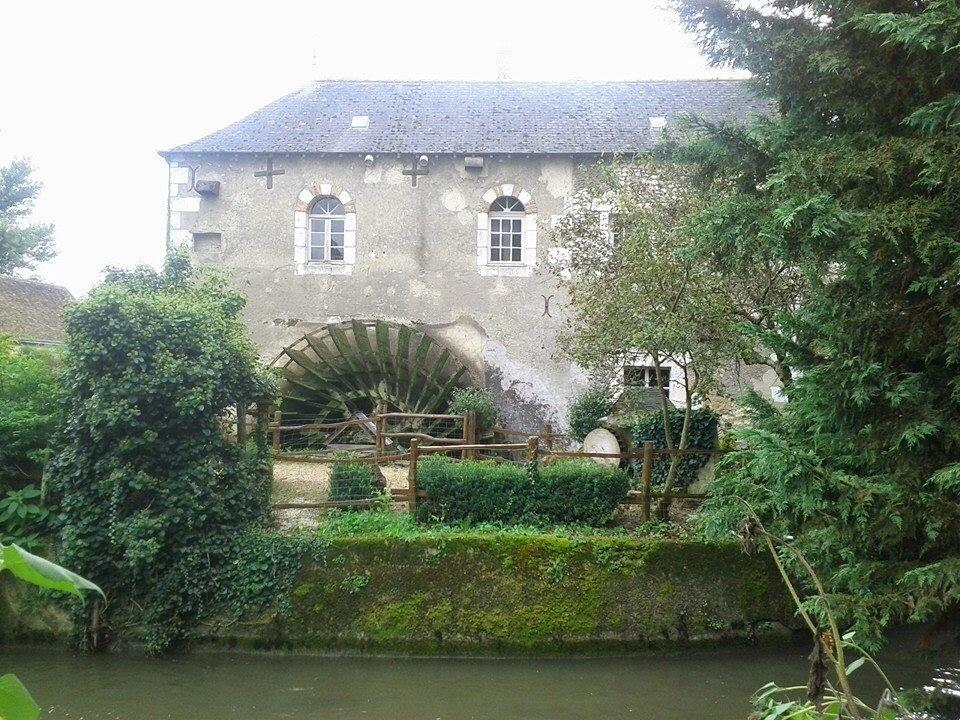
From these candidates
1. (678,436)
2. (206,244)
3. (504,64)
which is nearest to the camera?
(678,436)

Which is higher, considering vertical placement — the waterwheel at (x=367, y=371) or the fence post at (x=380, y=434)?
the waterwheel at (x=367, y=371)

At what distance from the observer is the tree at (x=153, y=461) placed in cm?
773

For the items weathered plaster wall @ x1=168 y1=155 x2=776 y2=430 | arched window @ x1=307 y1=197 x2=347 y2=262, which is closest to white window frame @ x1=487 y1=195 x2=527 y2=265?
weathered plaster wall @ x1=168 y1=155 x2=776 y2=430

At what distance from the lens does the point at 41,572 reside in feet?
2.20

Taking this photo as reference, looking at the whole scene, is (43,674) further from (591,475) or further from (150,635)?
→ (591,475)

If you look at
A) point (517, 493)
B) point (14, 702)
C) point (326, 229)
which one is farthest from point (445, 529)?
point (14, 702)

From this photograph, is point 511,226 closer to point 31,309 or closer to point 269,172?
point 269,172

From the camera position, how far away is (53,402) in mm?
8680

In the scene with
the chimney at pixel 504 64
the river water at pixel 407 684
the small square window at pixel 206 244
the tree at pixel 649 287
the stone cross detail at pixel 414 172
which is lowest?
the river water at pixel 407 684

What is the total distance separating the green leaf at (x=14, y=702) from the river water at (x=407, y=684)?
19.2 feet

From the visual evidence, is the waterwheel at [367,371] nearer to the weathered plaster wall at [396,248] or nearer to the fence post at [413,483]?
the weathered plaster wall at [396,248]

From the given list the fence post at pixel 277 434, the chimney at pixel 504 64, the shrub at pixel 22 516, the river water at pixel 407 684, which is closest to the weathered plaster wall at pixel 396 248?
the fence post at pixel 277 434

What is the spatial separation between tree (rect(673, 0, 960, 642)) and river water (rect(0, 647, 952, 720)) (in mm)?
1837

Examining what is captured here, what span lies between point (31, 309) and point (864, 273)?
1565cm
